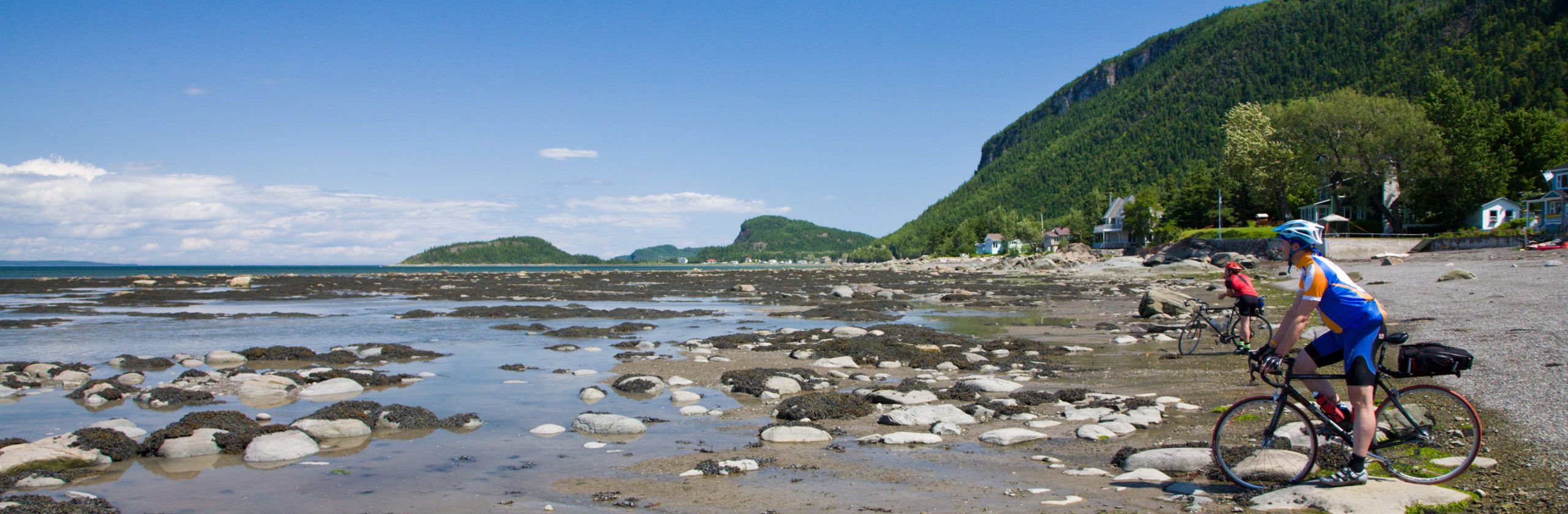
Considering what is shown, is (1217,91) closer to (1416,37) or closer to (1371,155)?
(1416,37)

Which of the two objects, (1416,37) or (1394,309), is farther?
(1416,37)

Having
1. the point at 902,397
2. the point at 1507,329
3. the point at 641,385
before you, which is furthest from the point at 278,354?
the point at 1507,329

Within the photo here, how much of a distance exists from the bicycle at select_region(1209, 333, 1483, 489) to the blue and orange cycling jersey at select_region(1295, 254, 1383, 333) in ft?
0.91

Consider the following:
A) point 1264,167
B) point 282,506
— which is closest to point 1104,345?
point 282,506

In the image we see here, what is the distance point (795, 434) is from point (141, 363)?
15.0 m

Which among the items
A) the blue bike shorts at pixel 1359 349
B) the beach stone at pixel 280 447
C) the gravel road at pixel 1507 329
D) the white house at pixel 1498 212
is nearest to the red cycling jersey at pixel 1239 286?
the gravel road at pixel 1507 329

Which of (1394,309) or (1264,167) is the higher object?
(1264,167)

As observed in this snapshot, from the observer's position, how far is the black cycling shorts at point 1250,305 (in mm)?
13789

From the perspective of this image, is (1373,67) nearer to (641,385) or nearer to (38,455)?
(641,385)

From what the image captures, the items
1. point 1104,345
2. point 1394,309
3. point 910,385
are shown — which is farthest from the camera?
point 1394,309

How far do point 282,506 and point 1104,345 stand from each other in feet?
49.7

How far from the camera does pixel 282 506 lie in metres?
6.56

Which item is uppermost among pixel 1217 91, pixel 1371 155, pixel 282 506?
pixel 1217 91

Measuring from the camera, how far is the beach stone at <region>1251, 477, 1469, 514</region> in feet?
17.2
